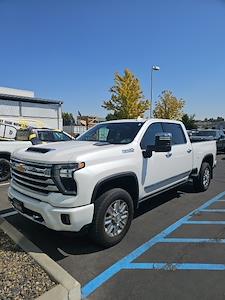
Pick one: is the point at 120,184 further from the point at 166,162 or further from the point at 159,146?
the point at 166,162

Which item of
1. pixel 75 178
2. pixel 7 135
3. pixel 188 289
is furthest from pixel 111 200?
pixel 7 135

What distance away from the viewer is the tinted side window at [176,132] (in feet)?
20.8

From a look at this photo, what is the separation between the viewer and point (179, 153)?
6328 millimetres

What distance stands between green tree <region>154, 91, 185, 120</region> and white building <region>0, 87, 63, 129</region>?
15.9m

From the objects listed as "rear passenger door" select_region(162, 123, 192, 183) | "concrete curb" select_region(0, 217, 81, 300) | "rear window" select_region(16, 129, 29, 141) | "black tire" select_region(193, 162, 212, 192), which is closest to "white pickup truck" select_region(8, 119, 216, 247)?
"rear passenger door" select_region(162, 123, 192, 183)

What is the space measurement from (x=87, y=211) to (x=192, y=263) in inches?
59.3

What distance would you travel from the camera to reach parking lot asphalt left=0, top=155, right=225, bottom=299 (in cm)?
336

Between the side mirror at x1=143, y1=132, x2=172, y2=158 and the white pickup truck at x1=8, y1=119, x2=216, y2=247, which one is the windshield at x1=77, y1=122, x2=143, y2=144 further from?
the side mirror at x1=143, y1=132, x2=172, y2=158

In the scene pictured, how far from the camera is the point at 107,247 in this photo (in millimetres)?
4398

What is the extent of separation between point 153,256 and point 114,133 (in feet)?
7.83

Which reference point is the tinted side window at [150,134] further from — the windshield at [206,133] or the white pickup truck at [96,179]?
the windshield at [206,133]

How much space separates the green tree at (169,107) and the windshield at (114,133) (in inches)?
1499

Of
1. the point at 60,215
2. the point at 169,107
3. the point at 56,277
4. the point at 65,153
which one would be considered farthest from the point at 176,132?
the point at 169,107

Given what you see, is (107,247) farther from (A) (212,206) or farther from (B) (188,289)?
(A) (212,206)
